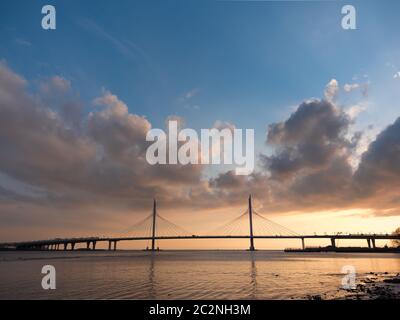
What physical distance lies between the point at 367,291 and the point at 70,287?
88.1 ft

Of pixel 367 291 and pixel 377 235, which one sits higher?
pixel 377 235

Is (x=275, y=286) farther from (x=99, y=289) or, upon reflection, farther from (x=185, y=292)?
(x=99, y=289)

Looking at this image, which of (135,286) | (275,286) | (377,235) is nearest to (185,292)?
(135,286)

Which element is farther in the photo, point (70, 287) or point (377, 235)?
point (377, 235)

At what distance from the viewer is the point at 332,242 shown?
18600 cm

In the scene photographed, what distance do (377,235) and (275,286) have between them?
161851 millimetres
